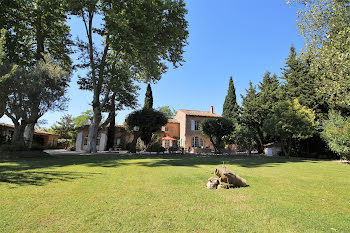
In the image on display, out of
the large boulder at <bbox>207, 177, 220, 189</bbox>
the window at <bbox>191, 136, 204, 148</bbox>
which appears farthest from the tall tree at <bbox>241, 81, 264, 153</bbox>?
the large boulder at <bbox>207, 177, 220, 189</bbox>

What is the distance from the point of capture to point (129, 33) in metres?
16.1

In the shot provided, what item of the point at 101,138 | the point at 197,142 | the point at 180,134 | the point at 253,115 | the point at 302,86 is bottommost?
the point at 197,142

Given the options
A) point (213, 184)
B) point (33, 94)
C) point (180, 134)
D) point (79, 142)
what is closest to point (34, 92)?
point (33, 94)

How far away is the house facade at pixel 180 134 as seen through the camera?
27.3 m

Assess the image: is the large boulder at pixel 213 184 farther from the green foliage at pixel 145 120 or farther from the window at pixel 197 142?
the window at pixel 197 142

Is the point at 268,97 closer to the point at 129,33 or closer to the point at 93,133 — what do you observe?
the point at 129,33

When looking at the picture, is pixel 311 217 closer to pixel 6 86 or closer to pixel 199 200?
pixel 199 200

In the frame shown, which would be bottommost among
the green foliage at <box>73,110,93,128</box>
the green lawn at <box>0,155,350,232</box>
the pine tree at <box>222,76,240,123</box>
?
the green lawn at <box>0,155,350,232</box>

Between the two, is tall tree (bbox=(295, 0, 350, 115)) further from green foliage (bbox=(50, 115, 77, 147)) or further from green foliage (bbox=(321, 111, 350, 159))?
green foliage (bbox=(50, 115, 77, 147))

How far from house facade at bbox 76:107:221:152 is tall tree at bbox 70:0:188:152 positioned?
365 inches

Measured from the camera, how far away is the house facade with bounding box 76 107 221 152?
89.6ft

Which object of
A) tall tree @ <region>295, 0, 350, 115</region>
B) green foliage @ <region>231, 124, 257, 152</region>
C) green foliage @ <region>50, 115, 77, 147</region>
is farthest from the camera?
green foliage @ <region>50, 115, 77, 147</region>

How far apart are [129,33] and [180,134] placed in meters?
22.0

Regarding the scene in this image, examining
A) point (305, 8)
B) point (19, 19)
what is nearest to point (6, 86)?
point (19, 19)
